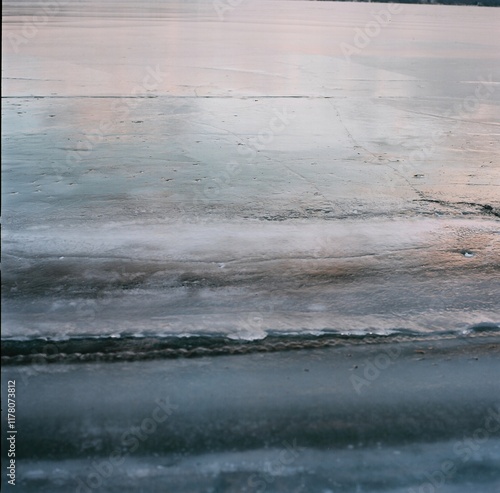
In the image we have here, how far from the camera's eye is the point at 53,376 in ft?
8.76

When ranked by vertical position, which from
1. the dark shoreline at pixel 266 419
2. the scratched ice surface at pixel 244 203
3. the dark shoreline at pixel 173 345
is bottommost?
the dark shoreline at pixel 266 419

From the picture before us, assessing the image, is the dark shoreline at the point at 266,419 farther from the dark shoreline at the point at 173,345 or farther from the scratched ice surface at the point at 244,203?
the scratched ice surface at the point at 244,203

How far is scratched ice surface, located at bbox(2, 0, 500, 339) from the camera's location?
329 centimetres

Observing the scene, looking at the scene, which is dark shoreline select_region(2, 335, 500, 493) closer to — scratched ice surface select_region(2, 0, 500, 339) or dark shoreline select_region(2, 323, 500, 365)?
dark shoreline select_region(2, 323, 500, 365)

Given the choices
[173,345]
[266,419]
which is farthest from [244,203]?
[266,419]

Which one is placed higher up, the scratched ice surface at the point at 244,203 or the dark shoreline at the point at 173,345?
the scratched ice surface at the point at 244,203

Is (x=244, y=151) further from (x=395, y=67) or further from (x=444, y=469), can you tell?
(x=395, y=67)

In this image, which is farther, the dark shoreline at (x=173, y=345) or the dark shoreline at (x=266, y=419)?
the dark shoreline at (x=173, y=345)

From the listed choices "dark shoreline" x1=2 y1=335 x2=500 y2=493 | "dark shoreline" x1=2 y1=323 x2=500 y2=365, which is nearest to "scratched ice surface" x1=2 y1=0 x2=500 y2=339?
"dark shoreline" x1=2 y1=323 x2=500 y2=365

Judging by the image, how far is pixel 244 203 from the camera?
473cm

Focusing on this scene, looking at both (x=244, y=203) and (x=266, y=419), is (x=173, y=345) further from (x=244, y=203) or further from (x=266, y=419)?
(x=244, y=203)

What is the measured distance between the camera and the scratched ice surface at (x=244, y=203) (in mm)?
3295

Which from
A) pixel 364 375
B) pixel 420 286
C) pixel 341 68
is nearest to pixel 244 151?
pixel 420 286

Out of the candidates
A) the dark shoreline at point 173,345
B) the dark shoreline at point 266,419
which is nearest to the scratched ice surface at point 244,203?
the dark shoreline at point 173,345
